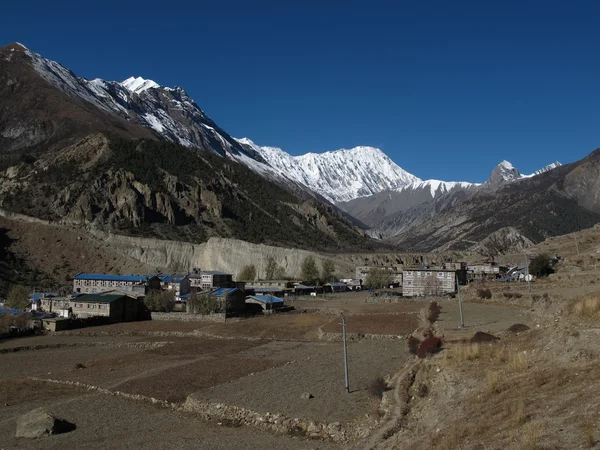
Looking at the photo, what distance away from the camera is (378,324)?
57.8 meters

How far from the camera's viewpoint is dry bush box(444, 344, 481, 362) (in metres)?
28.2

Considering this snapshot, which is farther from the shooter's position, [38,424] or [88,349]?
[88,349]

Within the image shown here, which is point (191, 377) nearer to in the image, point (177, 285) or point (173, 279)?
point (177, 285)

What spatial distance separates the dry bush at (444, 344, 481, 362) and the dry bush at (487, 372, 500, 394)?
503cm

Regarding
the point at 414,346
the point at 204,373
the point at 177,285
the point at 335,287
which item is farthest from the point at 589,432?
the point at 335,287

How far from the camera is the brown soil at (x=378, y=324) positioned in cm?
5297

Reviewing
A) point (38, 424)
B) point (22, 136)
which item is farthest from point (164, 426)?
point (22, 136)

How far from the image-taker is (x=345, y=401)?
88.5 ft

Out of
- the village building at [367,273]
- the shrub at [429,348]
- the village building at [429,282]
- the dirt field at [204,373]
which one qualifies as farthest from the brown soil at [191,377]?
the village building at [367,273]

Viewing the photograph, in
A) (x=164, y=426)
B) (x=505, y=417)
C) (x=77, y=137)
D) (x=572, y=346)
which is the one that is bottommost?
(x=164, y=426)

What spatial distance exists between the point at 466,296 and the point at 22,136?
6697 inches

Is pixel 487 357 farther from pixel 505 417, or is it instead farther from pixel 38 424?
pixel 38 424

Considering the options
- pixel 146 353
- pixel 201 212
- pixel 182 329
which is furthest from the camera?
pixel 201 212

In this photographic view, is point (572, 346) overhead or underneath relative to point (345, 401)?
overhead
